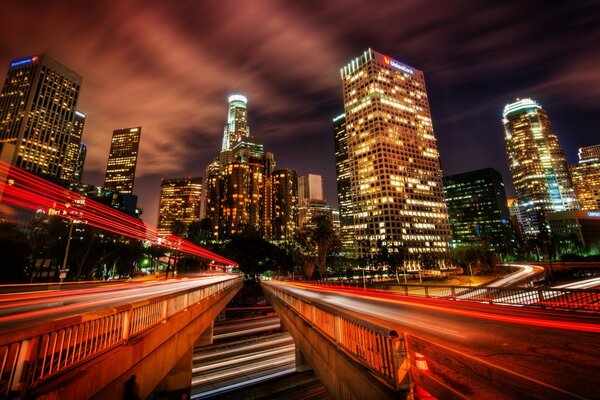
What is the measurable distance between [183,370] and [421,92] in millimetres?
212685

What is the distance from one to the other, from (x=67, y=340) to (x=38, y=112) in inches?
8062

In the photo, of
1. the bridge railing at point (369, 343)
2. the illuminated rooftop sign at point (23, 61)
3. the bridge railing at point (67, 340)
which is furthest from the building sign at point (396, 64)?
the bridge railing at point (67, 340)

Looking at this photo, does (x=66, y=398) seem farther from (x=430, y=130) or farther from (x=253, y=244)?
(x=430, y=130)

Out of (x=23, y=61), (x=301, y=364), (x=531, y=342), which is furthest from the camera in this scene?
(x=23, y=61)

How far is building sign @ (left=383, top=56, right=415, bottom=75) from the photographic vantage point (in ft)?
612

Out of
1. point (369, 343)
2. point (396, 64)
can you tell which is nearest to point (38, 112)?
point (369, 343)

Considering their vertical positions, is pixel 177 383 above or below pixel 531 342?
below

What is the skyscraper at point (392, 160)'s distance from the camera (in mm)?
158625

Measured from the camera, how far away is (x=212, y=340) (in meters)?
32.6

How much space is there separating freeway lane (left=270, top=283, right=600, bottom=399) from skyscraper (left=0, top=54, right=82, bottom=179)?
18151 cm

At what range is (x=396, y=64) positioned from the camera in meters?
190

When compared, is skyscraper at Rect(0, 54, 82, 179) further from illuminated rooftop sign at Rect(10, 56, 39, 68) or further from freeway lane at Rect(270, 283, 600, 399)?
freeway lane at Rect(270, 283, 600, 399)

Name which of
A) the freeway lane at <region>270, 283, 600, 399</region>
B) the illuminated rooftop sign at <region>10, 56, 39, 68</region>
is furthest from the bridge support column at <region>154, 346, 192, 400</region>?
the illuminated rooftop sign at <region>10, 56, 39, 68</region>

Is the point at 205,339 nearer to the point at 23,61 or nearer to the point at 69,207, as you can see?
the point at 69,207
